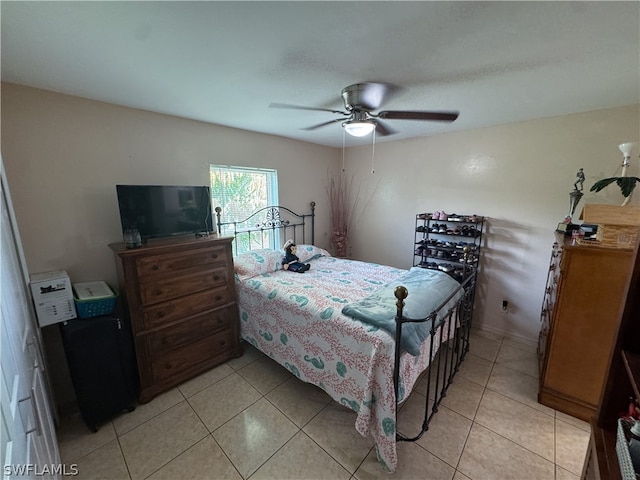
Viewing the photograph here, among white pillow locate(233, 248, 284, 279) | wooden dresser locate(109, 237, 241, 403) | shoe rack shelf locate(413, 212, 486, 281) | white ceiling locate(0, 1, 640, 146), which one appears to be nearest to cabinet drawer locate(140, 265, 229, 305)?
wooden dresser locate(109, 237, 241, 403)

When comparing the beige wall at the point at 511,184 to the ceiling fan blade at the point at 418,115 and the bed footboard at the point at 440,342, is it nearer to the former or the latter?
the bed footboard at the point at 440,342

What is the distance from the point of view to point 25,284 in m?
1.60

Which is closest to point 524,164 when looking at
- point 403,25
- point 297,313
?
point 403,25

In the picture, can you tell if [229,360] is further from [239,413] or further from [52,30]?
[52,30]

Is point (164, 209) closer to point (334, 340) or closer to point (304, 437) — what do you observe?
point (334, 340)

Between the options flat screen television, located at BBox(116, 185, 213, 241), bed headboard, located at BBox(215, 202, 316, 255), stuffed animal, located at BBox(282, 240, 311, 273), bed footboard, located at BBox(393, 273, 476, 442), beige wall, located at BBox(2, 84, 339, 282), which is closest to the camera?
bed footboard, located at BBox(393, 273, 476, 442)

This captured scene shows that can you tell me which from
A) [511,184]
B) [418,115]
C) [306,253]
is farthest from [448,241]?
[418,115]

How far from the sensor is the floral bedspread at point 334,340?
58.4 inches

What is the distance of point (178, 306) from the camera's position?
2.12 meters

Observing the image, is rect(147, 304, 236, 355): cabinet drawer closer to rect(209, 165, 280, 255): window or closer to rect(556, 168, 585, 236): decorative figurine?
rect(209, 165, 280, 255): window

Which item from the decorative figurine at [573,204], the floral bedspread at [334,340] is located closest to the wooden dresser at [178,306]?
the floral bedspread at [334,340]

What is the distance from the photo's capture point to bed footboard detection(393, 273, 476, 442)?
145 centimetres

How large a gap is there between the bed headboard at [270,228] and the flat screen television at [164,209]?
1.00 feet

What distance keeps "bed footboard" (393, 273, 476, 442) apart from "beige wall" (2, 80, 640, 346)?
818 mm
